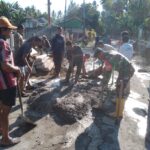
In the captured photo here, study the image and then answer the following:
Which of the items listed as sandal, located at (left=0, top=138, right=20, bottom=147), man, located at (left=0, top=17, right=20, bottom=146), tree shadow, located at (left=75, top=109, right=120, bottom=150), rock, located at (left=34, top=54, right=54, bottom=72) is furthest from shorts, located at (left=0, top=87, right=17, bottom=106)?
rock, located at (left=34, top=54, right=54, bottom=72)

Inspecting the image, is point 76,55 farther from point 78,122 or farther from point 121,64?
point 78,122

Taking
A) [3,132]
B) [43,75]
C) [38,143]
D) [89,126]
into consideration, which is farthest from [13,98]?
[43,75]

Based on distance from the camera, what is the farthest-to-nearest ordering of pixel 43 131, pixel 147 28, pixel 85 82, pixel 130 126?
pixel 147 28, pixel 85 82, pixel 130 126, pixel 43 131

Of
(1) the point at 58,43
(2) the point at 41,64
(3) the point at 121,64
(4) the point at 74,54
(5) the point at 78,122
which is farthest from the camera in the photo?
(2) the point at 41,64

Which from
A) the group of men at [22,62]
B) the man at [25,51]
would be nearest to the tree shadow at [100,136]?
the group of men at [22,62]

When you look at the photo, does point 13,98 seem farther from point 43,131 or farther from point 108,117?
point 108,117

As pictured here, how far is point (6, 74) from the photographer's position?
537 centimetres

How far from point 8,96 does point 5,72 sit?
0.42 metres

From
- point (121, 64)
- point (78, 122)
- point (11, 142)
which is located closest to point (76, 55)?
point (121, 64)

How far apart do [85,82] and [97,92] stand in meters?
1.51

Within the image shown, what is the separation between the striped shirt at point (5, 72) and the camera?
5227 millimetres

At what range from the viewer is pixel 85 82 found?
36.3 ft

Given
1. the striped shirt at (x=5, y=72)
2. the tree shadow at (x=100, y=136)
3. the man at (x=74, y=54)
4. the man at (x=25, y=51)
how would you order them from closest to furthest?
the striped shirt at (x=5, y=72)
the tree shadow at (x=100, y=136)
the man at (x=25, y=51)
the man at (x=74, y=54)

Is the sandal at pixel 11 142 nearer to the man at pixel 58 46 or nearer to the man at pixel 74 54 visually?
the man at pixel 74 54
